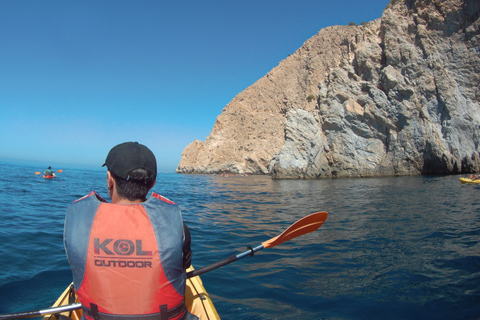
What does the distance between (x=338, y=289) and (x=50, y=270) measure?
464 centimetres

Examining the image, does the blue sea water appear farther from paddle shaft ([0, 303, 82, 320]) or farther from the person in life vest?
the person in life vest

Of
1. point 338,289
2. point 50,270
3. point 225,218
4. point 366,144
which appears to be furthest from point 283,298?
point 366,144

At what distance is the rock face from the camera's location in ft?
101

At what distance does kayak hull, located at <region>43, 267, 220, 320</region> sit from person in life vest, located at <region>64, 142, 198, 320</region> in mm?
736

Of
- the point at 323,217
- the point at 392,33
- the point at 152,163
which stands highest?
the point at 392,33

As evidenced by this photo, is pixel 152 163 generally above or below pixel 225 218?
above

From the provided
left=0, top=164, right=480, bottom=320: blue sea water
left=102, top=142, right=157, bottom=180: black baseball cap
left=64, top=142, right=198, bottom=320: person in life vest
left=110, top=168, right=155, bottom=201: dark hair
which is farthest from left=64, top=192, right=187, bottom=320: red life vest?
left=0, top=164, right=480, bottom=320: blue sea water

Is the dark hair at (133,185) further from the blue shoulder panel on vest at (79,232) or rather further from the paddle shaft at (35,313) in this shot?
the paddle shaft at (35,313)

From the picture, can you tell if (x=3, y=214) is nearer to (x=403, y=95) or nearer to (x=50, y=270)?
(x=50, y=270)

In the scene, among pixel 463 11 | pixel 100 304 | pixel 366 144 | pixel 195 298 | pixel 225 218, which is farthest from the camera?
pixel 366 144

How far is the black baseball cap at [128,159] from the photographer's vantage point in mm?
2004

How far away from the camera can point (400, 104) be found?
109ft

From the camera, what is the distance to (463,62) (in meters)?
31.8

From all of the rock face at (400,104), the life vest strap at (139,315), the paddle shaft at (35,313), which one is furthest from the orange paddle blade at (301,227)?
the rock face at (400,104)
